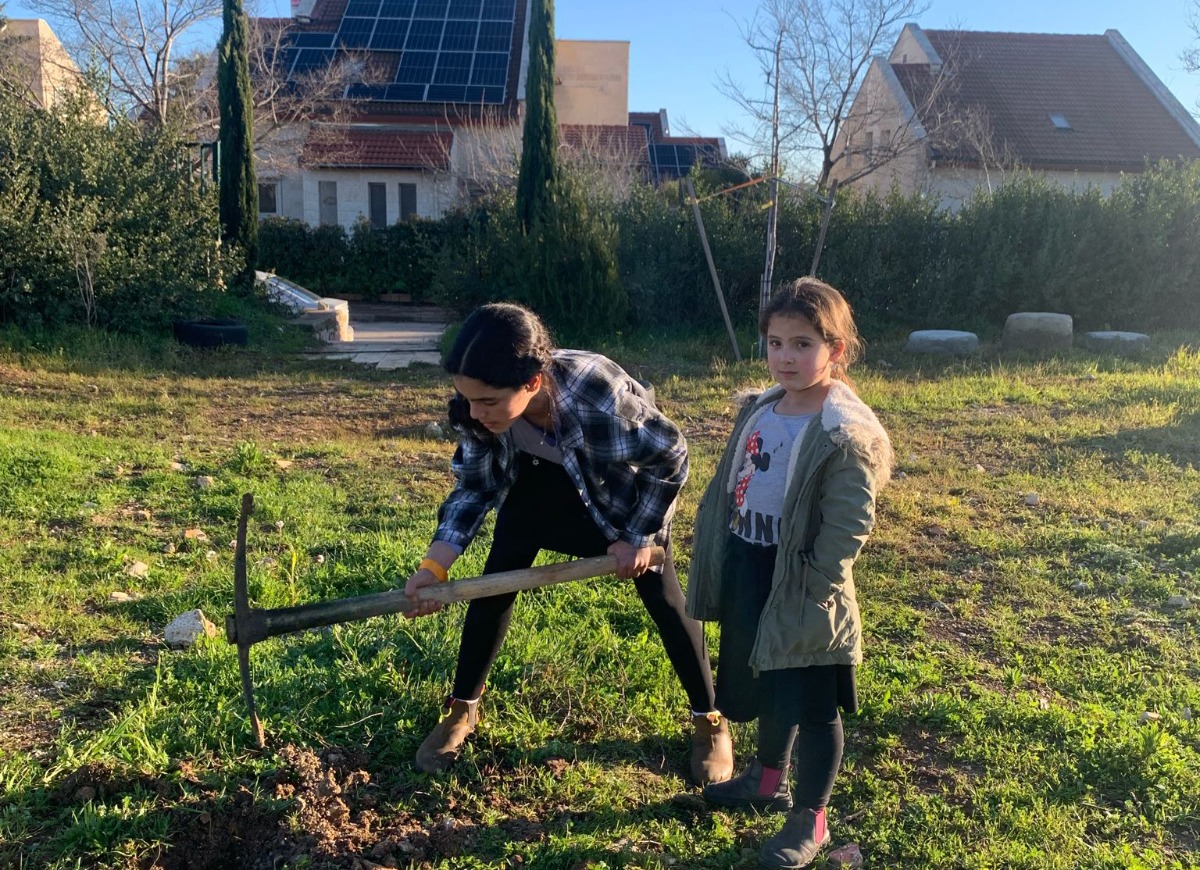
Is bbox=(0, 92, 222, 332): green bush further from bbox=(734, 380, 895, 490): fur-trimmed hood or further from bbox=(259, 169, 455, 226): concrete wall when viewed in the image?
bbox=(259, 169, 455, 226): concrete wall

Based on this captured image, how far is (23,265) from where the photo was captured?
31.7 feet

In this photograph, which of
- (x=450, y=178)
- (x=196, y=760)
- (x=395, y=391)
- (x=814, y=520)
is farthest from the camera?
(x=450, y=178)

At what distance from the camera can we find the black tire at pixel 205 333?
10.8 metres

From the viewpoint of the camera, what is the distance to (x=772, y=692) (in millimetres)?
2463

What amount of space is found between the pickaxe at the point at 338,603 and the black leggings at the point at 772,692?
14.8 inches

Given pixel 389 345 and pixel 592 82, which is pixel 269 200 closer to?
pixel 592 82

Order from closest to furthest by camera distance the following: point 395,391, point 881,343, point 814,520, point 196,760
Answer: point 814,520, point 196,760, point 395,391, point 881,343

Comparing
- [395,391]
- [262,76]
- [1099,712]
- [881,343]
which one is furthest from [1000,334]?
[262,76]

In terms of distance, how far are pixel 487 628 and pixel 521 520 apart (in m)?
0.34

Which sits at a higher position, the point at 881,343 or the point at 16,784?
the point at 881,343

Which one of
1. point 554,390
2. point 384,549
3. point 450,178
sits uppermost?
point 450,178

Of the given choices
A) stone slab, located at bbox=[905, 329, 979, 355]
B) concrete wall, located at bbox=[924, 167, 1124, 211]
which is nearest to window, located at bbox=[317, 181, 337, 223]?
concrete wall, located at bbox=[924, 167, 1124, 211]

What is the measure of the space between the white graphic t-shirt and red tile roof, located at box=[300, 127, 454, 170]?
914 inches

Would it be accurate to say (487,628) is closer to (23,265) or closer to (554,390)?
(554,390)
